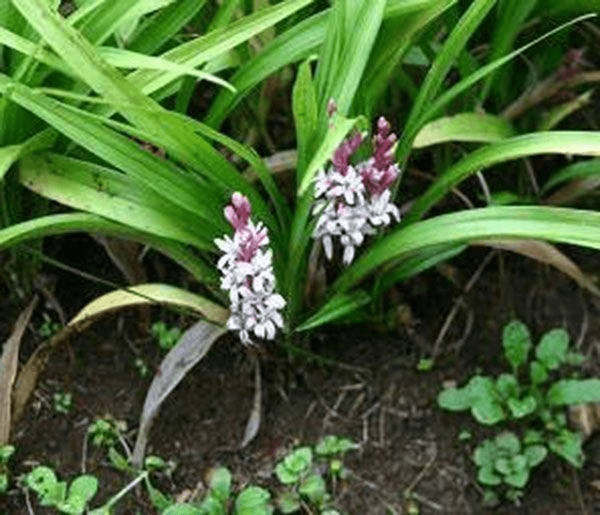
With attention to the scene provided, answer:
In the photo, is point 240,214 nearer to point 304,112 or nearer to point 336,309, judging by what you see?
point 304,112

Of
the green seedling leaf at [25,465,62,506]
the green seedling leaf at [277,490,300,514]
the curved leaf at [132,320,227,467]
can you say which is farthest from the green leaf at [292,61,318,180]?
the green seedling leaf at [25,465,62,506]

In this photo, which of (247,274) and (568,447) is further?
(568,447)

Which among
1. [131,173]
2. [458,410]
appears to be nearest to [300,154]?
[131,173]

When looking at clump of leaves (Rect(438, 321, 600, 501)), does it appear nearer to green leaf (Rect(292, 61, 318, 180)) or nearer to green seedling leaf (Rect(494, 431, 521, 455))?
green seedling leaf (Rect(494, 431, 521, 455))

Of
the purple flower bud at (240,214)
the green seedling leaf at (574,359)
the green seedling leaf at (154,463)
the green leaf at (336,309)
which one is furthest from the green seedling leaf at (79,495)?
the green seedling leaf at (574,359)

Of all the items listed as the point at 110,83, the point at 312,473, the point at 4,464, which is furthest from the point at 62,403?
the point at 110,83

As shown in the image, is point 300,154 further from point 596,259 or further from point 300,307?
point 596,259
